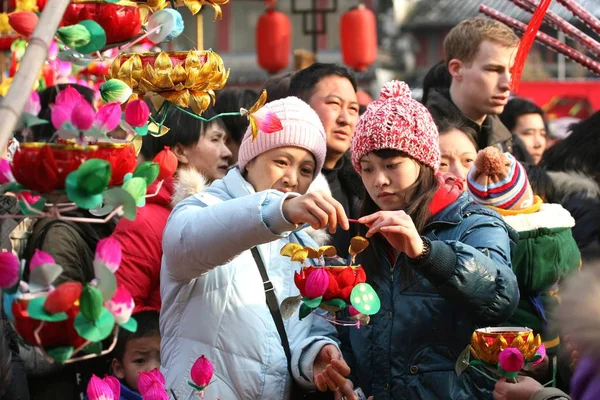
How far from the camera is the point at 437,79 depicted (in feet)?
16.5

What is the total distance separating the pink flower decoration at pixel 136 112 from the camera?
7.77 ft

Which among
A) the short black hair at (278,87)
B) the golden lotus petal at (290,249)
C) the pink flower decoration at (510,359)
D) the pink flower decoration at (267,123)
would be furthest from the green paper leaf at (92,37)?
the short black hair at (278,87)

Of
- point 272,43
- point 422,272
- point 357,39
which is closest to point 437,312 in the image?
point 422,272

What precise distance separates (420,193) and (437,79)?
180 cm

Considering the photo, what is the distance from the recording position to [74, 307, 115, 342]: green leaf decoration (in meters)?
2.06

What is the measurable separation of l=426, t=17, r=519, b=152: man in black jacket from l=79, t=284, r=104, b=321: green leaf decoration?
2681 mm

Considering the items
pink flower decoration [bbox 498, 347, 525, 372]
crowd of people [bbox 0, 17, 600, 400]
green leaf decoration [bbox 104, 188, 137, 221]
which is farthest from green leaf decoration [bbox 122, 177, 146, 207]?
pink flower decoration [bbox 498, 347, 525, 372]

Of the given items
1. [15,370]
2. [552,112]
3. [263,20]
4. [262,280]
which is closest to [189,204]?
[262,280]

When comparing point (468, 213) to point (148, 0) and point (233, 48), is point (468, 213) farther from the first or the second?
point (233, 48)

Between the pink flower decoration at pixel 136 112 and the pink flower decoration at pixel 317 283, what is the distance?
0.68 metres

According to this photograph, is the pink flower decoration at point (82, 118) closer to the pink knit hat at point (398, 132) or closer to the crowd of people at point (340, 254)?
the crowd of people at point (340, 254)

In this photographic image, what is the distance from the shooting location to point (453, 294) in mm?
3051

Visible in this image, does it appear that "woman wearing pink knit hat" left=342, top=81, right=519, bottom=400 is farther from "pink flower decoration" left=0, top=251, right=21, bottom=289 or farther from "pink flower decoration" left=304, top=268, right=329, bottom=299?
"pink flower decoration" left=0, top=251, right=21, bottom=289

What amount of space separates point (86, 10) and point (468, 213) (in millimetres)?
1463
